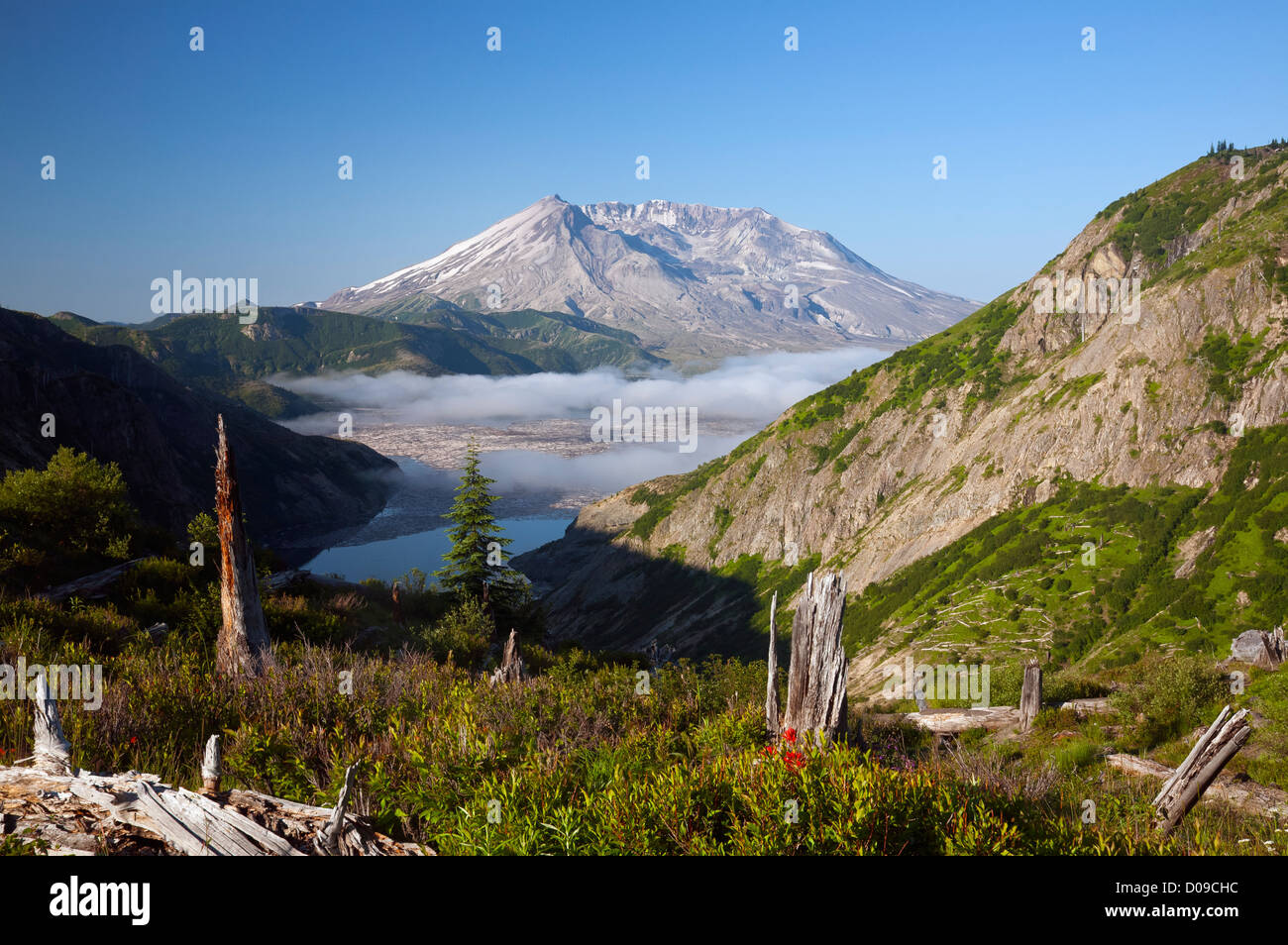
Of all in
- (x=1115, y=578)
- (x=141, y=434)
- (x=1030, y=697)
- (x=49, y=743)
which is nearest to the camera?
(x=49, y=743)

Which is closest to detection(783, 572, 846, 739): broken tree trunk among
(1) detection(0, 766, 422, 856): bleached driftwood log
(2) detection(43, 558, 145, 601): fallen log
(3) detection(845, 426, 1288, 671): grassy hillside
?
(1) detection(0, 766, 422, 856): bleached driftwood log

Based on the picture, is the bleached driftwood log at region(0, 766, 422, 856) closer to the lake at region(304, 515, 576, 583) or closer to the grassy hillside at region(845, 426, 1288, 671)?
the grassy hillside at region(845, 426, 1288, 671)

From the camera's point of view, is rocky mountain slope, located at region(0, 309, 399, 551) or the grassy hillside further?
rocky mountain slope, located at region(0, 309, 399, 551)

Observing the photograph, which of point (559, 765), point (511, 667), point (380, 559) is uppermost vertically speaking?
point (559, 765)

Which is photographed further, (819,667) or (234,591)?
(234,591)

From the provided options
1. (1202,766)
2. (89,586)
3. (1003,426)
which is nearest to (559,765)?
(1202,766)

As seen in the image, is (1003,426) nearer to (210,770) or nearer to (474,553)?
(474,553)

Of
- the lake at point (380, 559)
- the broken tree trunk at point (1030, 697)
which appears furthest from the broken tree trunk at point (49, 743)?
the lake at point (380, 559)
